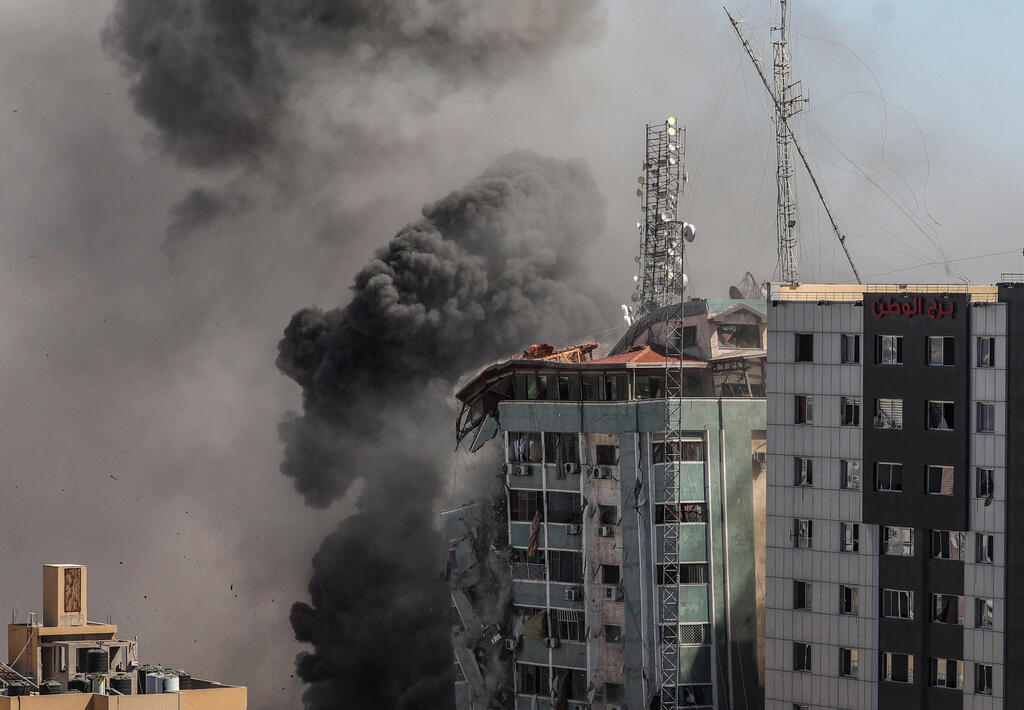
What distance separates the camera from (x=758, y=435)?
276 ft

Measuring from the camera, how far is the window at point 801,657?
245ft

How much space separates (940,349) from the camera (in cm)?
7206

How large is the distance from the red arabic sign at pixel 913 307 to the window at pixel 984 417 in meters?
3.54

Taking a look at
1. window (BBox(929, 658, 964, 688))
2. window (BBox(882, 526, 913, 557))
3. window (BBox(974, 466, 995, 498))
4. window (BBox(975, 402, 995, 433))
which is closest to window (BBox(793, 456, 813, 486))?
window (BBox(882, 526, 913, 557))

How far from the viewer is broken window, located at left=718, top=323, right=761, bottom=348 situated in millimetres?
85312

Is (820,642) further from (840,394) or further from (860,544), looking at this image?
(840,394)

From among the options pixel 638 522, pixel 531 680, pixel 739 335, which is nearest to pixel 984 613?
pixel 638 522

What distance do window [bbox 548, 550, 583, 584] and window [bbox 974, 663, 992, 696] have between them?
2120 cm

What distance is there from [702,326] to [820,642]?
16959 mm

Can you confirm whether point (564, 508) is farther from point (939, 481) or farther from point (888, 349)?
point (939, 481)

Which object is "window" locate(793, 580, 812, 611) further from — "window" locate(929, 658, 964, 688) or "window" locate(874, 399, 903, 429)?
"window" locate(874, 399, 903, 429)

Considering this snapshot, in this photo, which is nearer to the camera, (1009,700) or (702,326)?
(1009,700)

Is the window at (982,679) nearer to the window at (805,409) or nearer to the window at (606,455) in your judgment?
the window at (805,409)

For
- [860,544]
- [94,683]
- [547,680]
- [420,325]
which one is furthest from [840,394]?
[420,325]
